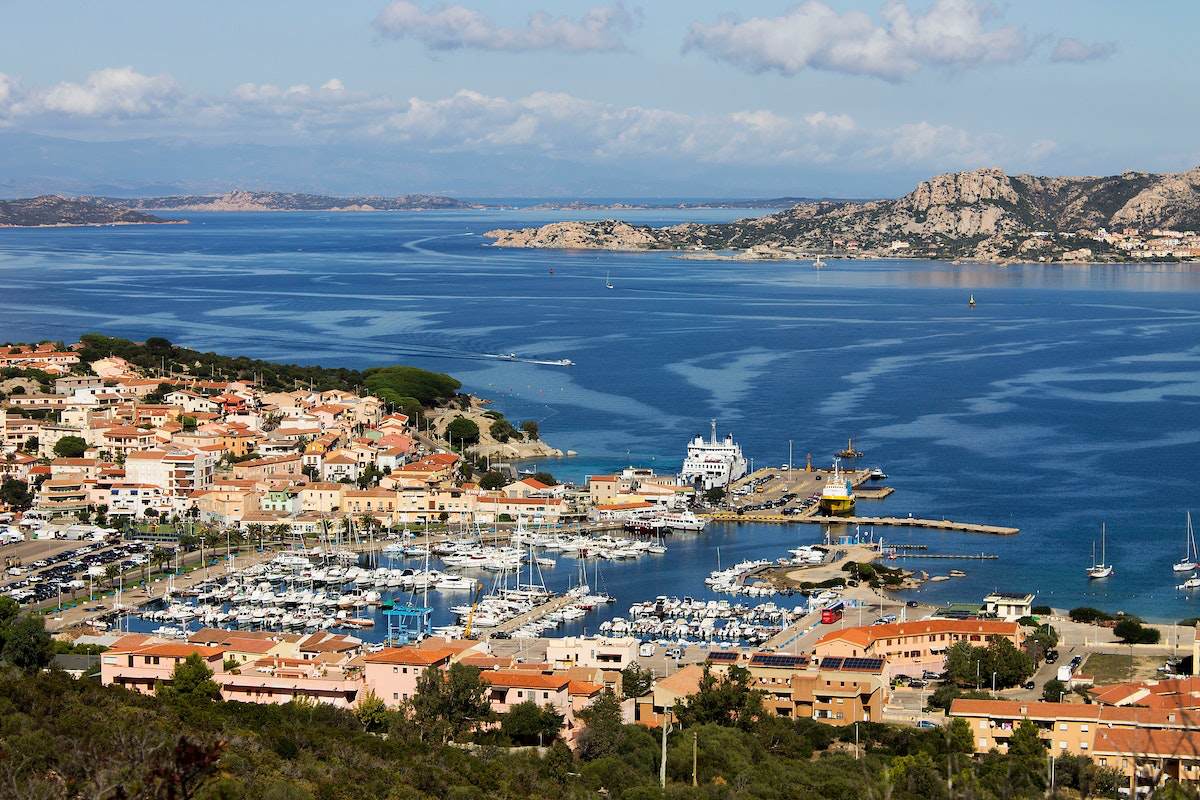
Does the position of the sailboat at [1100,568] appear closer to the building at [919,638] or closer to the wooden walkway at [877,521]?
the wooden walkway at [877,521]

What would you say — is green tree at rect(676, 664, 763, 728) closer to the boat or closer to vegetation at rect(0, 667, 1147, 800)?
vegetation at rect(0, 667, 1147, 800)

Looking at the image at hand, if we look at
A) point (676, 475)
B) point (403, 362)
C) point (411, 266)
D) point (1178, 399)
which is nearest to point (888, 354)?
point (1178, 399)

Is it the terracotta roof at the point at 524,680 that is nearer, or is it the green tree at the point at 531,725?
the green tree at the point at 531,725

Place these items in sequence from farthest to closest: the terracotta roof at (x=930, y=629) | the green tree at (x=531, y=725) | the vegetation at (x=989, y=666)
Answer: the terracotta roof at (x=930, y=629) < the vegetation at (x=989, y=666) < the green tree at (x=531, y=725)

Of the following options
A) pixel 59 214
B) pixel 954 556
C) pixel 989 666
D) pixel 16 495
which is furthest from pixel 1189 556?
pixel 59 214

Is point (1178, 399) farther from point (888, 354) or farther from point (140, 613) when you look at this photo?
point (140, 613)

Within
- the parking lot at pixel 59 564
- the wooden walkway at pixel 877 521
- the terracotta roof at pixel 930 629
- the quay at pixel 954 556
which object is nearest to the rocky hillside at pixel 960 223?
the wooden walkway at pixel 877 521

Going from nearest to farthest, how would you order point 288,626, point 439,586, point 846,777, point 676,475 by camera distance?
point 846,777, point 288,626, point 439,586, point 676,475
